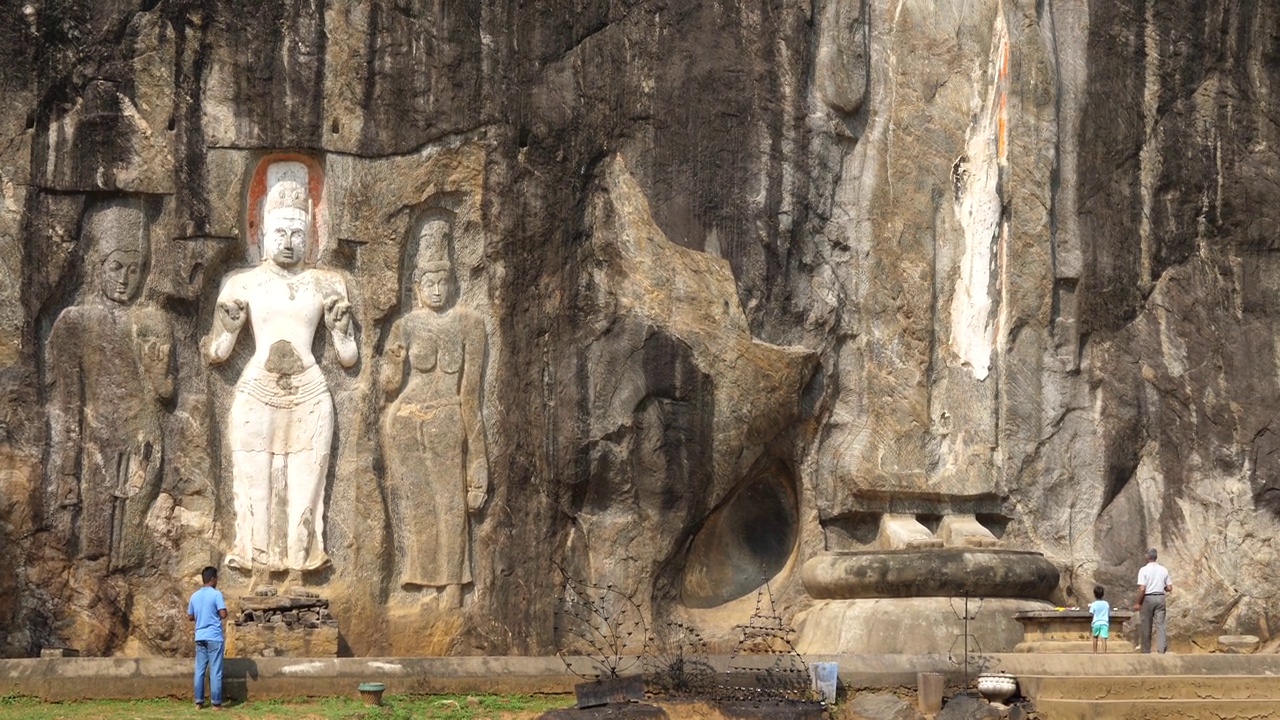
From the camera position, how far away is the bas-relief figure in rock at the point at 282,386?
16.1 meters

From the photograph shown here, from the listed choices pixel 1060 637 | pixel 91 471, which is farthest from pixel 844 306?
pixel 91 471

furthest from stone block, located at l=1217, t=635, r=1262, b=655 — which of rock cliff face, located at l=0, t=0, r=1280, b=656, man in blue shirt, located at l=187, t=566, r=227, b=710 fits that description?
man in blue shirt, located at l=187, t=566, r=227, b=710

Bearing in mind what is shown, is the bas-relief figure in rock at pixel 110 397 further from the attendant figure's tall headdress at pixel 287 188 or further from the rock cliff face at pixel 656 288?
the attendant figure's tall headdress at pixel 287 188

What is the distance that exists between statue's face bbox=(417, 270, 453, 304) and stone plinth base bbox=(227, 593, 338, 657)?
276cm

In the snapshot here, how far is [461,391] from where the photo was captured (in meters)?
16.6

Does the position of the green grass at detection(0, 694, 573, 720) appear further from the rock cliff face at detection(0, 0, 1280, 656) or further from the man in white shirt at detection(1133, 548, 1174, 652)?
the man in white shirt at detection(1133, 548, 1174, 652)

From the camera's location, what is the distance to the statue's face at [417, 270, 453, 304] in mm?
16578

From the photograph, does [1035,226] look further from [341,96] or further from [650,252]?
[341,96]

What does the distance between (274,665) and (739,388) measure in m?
4.92

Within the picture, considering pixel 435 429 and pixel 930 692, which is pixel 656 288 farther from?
pixel 930 692

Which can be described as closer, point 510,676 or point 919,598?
point 510,676

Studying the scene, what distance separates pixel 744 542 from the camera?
17531 mm

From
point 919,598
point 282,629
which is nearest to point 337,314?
point 282,629

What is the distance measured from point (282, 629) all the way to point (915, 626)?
4.88 metres
